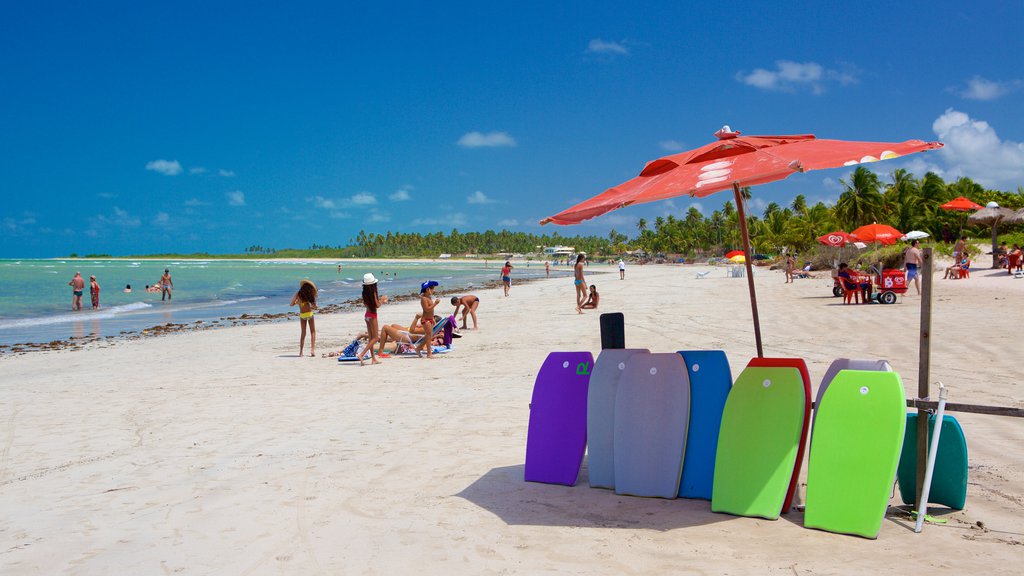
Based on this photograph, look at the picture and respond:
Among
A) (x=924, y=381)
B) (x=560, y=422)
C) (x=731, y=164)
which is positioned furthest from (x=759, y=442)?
(x=731, y=164)

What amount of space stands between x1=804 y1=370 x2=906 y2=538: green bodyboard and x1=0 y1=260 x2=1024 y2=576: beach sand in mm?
119

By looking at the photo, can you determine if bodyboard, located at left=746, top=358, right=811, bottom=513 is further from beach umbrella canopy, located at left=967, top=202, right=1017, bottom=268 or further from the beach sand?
beach umbrella canopy, located at left=967, top=202, right=1017, bottom=268

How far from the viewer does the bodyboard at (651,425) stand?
439 cm

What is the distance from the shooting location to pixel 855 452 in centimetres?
382

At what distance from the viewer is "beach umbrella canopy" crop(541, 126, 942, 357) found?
12.7ft

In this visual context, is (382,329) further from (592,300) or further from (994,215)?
(994,215)

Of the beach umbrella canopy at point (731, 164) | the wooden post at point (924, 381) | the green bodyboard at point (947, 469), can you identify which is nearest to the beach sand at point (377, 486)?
the green bodyboard at point (947, 469)

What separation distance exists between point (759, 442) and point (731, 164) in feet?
5.32

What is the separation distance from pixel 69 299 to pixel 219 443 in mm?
32368

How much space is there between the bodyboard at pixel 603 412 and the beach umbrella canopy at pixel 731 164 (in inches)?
37.0

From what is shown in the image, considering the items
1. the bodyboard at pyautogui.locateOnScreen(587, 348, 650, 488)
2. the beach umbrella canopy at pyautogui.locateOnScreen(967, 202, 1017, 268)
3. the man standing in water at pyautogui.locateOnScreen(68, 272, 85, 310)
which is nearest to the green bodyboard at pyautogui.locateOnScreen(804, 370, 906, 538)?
the bodyboard at pyautogui.locateOnScreen(587, 348, 650, 488)

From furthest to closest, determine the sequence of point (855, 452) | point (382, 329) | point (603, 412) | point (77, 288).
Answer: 1. point (77, 288)
2. point (382, 329)
3. point (603, 412)
4. point (855, 452)

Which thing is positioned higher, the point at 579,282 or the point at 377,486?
the point at 579,282

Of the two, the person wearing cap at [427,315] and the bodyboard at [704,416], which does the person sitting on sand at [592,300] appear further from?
the bodyboard at [704,416]
